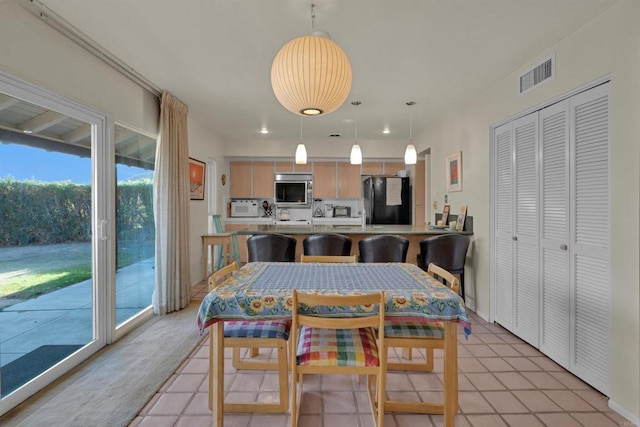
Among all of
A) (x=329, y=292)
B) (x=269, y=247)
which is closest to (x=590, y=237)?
(x=329, y=292)

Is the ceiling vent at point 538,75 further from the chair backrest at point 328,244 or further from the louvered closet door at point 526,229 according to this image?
the chair backrest at point 328,244

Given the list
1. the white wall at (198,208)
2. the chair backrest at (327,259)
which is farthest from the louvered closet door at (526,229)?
the white wall at (198,208)

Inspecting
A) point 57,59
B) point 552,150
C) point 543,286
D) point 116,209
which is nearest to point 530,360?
point 543,286

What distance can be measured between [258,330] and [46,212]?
1.67 m

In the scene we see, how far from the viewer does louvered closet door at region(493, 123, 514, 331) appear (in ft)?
9.39

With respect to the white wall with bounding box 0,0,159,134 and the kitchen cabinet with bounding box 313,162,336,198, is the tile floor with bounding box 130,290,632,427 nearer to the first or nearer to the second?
the white wall with bounding box 0,0,159,134

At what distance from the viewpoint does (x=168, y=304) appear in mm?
3377

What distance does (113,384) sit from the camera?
2.06 meters

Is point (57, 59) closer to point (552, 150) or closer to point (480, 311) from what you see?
point (552, 150)

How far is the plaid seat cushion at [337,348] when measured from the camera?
1.53 meters

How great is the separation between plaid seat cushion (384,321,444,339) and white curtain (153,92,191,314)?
254cm

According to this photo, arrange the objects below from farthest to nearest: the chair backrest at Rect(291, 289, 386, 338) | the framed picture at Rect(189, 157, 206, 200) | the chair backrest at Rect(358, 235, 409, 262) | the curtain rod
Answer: the framed picture at Rect(189, 157, 206, 200)
the chair backrest at Rect(358, 235, 409, 262)
the curtain rod
the chair backrest at Rect(291, 289, 386, 338)

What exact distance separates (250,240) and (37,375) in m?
1.78

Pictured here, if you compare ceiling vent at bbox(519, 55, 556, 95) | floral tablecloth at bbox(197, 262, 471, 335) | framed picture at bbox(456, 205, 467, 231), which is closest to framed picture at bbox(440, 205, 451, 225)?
framed picture at bbox(456, 205, 467, 231)
